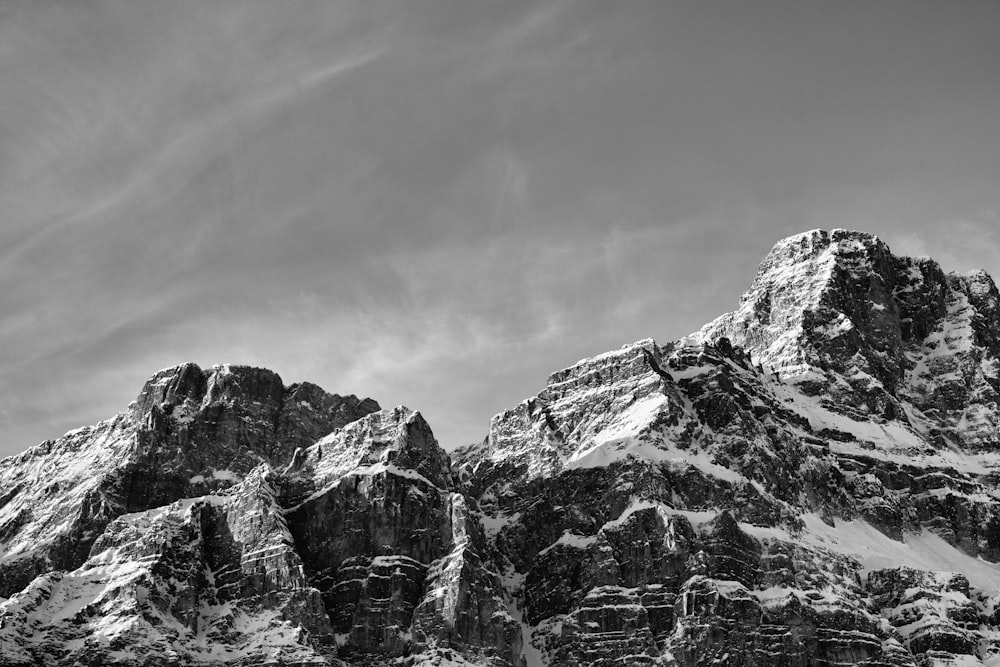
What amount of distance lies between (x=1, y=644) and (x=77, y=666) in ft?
37.5

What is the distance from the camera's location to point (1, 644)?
650 ft

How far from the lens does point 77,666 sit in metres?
200
